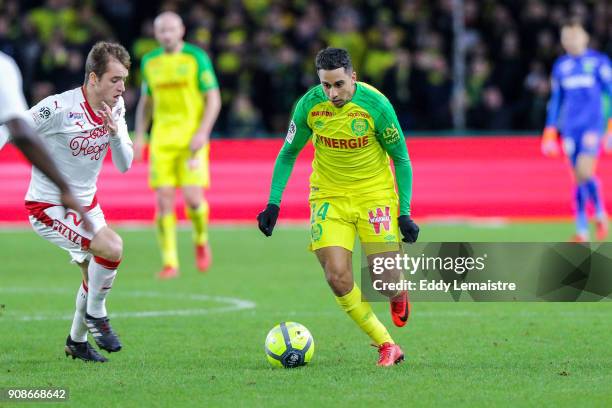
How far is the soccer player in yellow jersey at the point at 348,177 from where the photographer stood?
757 cm

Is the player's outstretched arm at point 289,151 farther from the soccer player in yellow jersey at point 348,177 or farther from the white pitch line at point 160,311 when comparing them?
the white pitch line at point 160,311

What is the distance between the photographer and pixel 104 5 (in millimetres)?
22891

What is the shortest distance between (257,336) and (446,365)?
6.01 ft

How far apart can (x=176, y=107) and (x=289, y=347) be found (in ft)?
20.2

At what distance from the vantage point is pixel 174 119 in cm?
1314

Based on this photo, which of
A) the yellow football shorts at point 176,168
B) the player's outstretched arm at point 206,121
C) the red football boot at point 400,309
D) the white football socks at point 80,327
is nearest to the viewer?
the white football socks at point 80,327

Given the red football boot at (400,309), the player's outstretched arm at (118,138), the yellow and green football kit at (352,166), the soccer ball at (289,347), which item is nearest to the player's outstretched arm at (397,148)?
the yellow and green football kit at (352,166)

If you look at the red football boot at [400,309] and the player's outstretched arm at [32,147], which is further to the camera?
the red football boot at [400,309]

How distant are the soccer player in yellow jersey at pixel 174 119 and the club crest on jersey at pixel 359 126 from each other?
209 inches

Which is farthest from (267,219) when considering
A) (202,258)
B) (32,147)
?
(202,258)

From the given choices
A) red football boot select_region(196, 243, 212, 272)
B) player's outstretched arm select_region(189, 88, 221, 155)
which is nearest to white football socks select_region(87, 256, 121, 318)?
player's outstretched arm select_region(189, 88, 221, 155)

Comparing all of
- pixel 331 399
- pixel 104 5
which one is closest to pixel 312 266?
pixel 331 399

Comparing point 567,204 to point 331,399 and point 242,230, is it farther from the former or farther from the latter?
point 331,399

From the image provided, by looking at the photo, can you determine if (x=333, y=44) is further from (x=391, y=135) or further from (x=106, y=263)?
(x=106, y=263)
